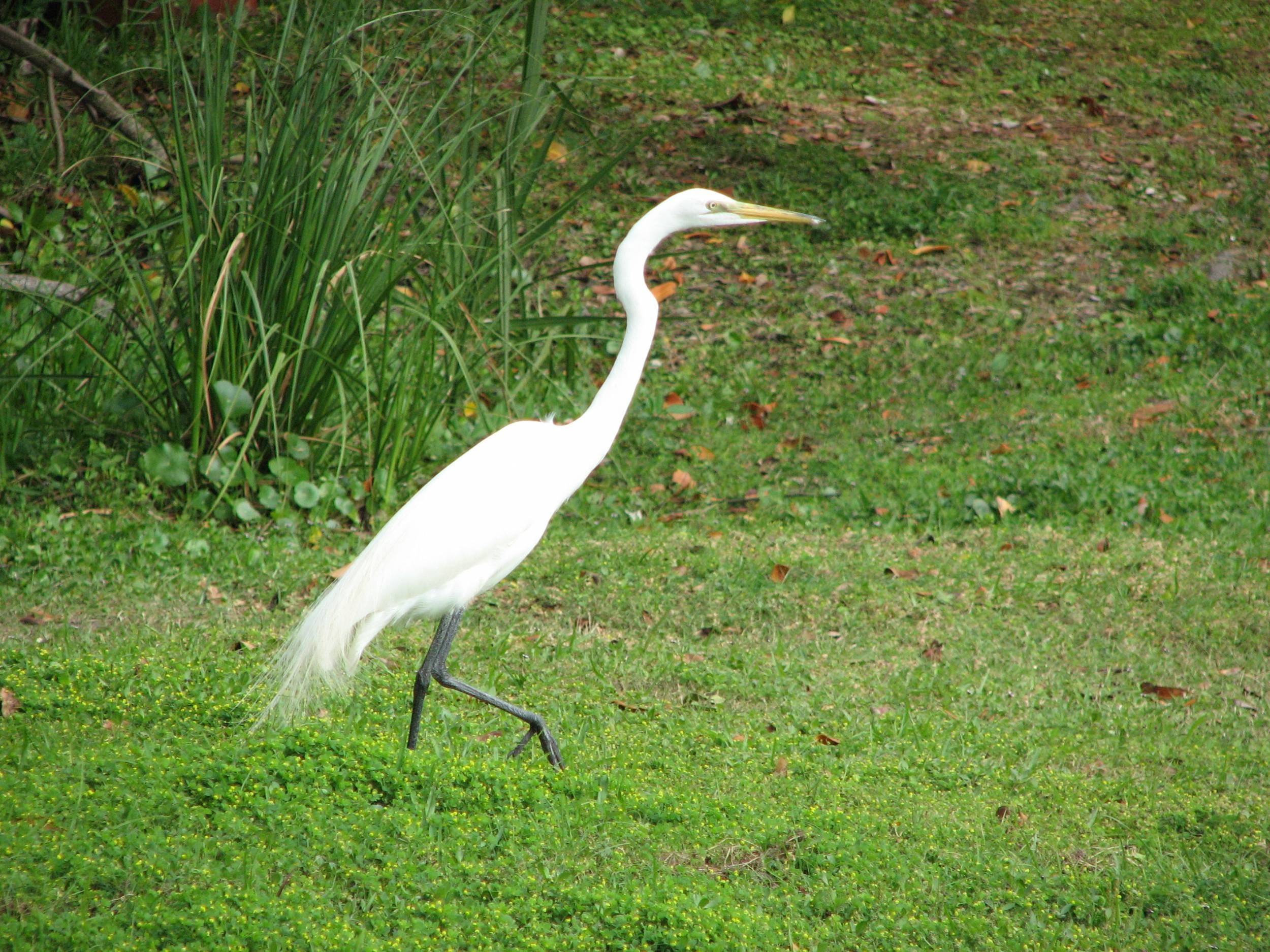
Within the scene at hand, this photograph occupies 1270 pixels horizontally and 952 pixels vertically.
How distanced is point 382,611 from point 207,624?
1.34 meters

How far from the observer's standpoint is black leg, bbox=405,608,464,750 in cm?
369

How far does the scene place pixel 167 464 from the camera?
565 cm

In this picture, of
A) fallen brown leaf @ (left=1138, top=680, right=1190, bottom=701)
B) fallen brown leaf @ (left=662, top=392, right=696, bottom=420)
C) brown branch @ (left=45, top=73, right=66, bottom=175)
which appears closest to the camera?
fallen brown leaf @ (left=1138, top=680, right=1190, bottom=701)

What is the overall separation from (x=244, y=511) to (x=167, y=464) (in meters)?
0.41

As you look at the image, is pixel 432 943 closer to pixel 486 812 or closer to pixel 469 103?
pixel 486 812

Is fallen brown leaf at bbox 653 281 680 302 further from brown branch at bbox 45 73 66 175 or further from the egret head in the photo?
the egret head

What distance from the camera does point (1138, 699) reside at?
4785mm

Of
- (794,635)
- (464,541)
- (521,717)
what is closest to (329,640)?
(464,541)

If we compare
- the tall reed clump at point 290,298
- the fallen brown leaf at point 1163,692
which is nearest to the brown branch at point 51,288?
the tall reed clump at point 290,298

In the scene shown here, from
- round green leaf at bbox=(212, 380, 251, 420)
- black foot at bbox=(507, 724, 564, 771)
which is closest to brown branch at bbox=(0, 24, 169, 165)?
round green leaf at bbox=(212, 380, 251, 420)

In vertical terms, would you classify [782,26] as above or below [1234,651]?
above

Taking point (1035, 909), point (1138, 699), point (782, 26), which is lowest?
point (1138, 699)

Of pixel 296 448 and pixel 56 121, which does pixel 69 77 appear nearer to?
pixel 56 121

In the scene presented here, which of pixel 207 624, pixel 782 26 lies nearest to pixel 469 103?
pixel 207 624
